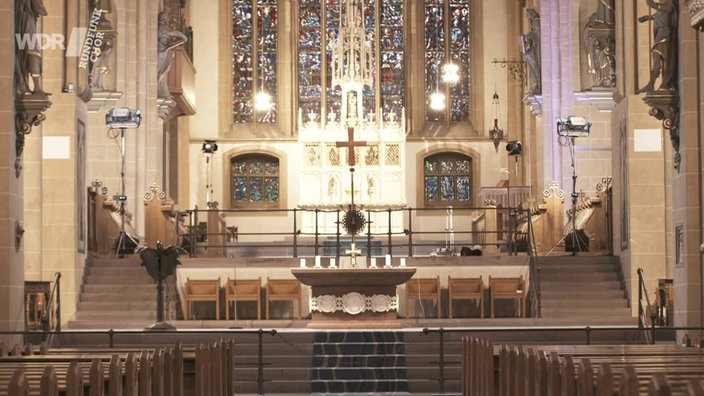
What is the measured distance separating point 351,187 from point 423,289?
2.22 metres

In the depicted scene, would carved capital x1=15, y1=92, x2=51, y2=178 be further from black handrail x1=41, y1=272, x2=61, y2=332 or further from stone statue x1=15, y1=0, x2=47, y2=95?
black handrail x1=41, y1=272, x2=61, y2=332

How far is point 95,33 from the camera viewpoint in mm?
25078

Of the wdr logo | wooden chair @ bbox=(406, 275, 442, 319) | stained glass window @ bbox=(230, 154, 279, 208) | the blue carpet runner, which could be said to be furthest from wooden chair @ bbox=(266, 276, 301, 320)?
stained glass window @ bbox=(230, 154, 279, 208)

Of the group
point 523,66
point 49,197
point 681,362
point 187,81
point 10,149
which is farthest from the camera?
point 523,66

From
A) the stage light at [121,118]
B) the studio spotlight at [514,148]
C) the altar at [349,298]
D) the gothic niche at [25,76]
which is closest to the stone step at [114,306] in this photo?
the altar at [349,298]

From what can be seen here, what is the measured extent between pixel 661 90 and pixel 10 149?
8.49 metres

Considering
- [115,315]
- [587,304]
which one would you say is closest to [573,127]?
[587,304]

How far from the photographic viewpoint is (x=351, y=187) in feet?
82.9

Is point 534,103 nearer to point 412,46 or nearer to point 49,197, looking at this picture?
point 412,46

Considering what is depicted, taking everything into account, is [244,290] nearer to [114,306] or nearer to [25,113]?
[114,306]

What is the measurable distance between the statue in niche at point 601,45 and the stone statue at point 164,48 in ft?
31.0

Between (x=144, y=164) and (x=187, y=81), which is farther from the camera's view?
(x=187, y=81)

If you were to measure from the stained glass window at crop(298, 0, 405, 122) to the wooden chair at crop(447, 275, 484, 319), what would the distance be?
1609 centimetres

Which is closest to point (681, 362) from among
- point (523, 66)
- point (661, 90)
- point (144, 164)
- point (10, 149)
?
point (661, 90)
